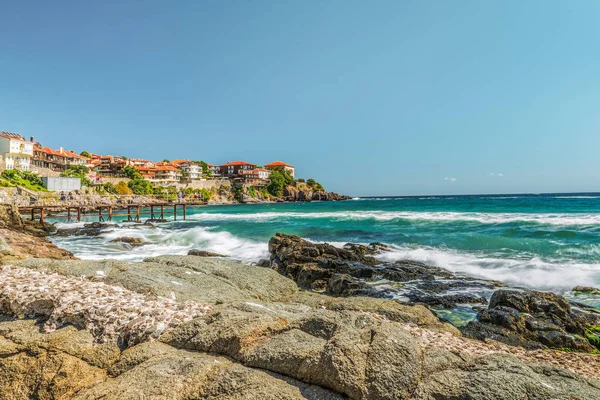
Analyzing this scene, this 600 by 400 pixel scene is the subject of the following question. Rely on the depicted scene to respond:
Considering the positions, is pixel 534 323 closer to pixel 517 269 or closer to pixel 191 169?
pixel 517 269

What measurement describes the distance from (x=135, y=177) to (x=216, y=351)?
3816 inches

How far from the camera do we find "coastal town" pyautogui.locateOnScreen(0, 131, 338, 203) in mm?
64438

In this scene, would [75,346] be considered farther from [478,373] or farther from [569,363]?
[569,363]

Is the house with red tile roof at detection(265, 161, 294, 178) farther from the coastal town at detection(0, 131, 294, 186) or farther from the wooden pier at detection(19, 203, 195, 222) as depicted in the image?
the wooden pier at detection(19, 203, 195, 222)

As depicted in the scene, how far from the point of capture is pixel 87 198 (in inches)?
2463

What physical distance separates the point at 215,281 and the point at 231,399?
5.04m

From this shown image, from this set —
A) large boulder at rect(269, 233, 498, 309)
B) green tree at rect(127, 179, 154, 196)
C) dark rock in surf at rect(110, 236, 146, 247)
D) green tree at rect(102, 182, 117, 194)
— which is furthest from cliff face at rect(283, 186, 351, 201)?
large boulder at rect(269, 233, 498, 309)

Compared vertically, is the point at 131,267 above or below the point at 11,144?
below

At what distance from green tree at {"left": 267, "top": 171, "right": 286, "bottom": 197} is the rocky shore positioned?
114 m

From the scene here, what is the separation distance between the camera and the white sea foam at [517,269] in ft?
39.5

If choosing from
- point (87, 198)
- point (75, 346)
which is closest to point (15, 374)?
point (75, 346)

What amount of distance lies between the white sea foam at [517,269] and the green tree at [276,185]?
104161 millimetres

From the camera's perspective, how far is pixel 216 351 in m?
3.91

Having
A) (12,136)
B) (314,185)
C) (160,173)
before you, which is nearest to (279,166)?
(314,185)
